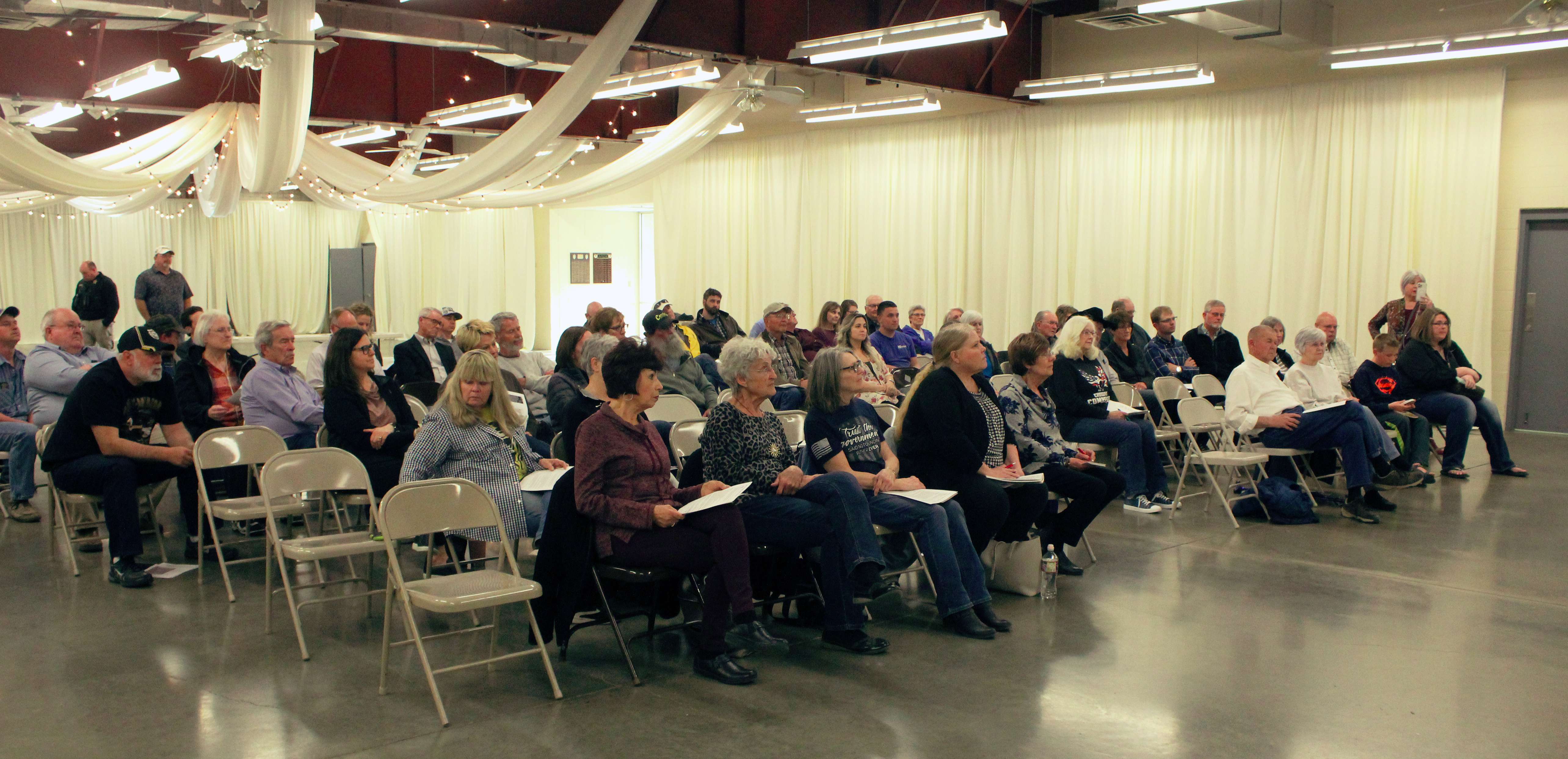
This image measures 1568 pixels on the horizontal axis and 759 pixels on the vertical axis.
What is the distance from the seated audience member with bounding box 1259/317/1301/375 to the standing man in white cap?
11.2 m

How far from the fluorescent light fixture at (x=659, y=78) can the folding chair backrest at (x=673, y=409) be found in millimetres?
3171

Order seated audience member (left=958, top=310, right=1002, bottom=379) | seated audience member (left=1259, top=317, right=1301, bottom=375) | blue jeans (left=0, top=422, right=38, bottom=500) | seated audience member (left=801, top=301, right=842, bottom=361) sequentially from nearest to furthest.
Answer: blue jeans (left=0, top=422, right=38, bottom=500) < seated audience member (left=1259, top=317, right=1301, bottom=375) < seated audience member (left=958, top=310, right=1002, bottom=379) < seated audience member (left=801, top=301, right=842, bottom=361)

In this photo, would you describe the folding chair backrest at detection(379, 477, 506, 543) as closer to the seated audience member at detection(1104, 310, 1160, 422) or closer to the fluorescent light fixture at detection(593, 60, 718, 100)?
the fluorescent light fixture at detection(593, 60, 718, 100)

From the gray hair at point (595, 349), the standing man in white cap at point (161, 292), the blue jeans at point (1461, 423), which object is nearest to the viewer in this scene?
the gray hair at point (595, 349)

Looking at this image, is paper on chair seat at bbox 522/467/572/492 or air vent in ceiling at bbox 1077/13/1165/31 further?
air vent in ceiling at bbox 1077/13/1165/31

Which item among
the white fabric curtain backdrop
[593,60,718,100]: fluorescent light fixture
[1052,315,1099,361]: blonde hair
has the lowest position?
[1052,315,1099,361]: blonde hair

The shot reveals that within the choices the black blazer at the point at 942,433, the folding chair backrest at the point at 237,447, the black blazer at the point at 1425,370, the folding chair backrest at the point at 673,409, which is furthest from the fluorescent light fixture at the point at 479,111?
the black blazer at the point at 1425,370

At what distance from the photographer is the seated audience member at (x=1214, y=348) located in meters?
9.17

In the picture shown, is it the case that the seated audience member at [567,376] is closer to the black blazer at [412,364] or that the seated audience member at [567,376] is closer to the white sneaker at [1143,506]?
the black blazer at [412,364]

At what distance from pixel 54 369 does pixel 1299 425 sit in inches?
290

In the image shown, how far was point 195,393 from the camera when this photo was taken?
598cm

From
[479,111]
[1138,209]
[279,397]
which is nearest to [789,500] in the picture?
[279,397]

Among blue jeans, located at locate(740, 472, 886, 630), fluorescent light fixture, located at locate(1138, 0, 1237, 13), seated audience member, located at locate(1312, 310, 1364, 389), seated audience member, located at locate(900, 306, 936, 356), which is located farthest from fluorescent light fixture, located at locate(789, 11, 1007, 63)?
blue jeans, located at locate(740, 472, 886, 630)

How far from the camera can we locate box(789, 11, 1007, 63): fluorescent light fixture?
7871 mm
